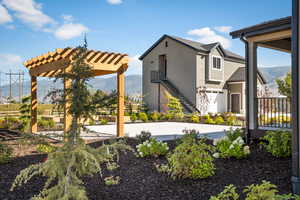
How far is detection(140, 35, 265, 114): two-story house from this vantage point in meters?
18.9

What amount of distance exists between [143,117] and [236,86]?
10037 mm

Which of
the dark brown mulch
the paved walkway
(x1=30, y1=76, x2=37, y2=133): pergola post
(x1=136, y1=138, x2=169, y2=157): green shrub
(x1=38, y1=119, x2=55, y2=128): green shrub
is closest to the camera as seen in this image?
the dark brown mulch

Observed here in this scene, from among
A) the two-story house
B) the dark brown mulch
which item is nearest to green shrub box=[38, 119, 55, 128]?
the dark brown mulch

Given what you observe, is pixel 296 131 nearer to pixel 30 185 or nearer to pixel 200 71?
pixel 30 185

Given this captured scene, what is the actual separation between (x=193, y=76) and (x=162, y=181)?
1579cm

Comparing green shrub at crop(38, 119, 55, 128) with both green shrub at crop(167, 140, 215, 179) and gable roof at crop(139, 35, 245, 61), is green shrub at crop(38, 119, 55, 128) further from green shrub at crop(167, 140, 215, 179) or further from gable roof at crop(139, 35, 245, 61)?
gable roof at crop(139, 35, 245, 61)

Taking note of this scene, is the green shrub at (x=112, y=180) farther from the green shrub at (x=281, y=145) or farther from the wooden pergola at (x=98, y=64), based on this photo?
the wooden pergola at (x=98, y=64)

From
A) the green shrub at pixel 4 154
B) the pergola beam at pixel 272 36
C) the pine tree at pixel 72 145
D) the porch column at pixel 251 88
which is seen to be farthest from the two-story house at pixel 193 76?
the pine tree at pixel 72 145

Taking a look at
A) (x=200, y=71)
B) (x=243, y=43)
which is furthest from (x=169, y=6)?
(x=200, y=71)

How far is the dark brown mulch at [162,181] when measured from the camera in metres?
3.16

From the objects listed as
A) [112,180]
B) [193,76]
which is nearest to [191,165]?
[112,180]

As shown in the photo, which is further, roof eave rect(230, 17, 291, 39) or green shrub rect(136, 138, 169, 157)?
roof eave rect(230, 17, 291, 39)

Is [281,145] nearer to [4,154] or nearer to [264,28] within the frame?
[264,28]

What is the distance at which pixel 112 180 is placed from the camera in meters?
3.62
